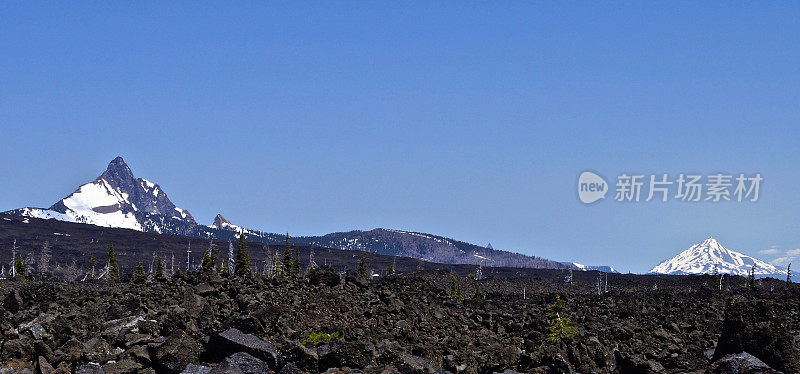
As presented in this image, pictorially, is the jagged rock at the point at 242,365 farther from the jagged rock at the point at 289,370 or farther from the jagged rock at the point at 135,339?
the jagged rock at the point at 135,339

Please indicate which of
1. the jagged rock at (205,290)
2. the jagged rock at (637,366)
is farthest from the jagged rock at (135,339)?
the jagged rock at (637,366)

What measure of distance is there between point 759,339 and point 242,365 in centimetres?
1524

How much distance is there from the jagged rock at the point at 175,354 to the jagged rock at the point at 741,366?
15.2m

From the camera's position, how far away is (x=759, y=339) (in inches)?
813

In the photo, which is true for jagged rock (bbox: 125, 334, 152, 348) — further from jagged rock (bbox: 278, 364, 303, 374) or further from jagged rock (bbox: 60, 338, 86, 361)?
jagged rock (bbox: 278, 364, 303, 374)

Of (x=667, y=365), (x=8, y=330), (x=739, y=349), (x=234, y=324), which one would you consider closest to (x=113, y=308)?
(x=8, y=330)

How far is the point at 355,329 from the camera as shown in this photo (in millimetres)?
31844

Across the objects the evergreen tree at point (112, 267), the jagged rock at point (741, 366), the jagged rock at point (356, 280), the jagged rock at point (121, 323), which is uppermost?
the jagged rock at point (356, 280)

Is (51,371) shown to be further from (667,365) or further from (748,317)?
(748,317)

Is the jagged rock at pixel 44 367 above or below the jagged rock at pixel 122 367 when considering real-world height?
below

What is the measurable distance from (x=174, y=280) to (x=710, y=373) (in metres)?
35.0

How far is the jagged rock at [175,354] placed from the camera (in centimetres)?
2147

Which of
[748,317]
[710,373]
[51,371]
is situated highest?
[748,317]

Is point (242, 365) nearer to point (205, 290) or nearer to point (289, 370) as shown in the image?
point (289, 370)
